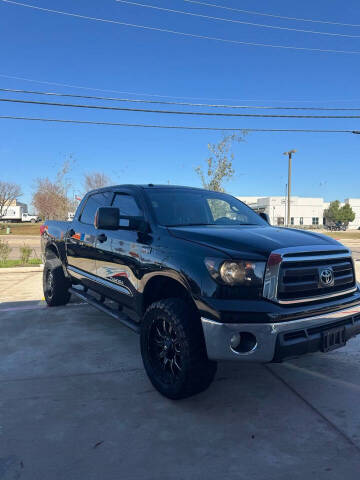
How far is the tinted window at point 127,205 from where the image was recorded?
386 centimetres

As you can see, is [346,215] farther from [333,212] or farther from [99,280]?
[99,280]

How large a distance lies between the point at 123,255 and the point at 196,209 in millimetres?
976

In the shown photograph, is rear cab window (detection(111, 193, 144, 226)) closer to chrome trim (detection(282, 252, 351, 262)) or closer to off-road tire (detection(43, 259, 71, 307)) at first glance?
chrome trim (detection(282, 252, 351, 262))

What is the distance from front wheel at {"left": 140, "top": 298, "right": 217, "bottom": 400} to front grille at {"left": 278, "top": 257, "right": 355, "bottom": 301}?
0.73 m

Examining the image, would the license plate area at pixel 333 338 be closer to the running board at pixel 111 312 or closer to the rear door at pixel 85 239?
the running board at pixel 111 312

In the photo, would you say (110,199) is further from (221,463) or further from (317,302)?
(221,463)

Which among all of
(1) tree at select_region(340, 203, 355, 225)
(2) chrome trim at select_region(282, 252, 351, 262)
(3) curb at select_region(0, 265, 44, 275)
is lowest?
(3) curb at select_region(0, 265, 44, 275)

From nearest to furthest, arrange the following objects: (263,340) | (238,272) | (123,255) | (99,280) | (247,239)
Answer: (263,340) < (238,272) < (247,239) < (123,255) < (99,280)

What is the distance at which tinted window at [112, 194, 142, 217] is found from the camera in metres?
3.86

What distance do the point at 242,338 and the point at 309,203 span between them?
4053 inches

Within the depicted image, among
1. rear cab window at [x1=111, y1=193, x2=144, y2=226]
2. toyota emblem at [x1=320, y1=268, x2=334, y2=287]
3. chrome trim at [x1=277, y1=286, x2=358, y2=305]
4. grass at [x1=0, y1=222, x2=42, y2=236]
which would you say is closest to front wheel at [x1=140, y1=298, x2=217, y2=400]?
chrome trim at [x1=277, y1=286, x2=358, y2=305]

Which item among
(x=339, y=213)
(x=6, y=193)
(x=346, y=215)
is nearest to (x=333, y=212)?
(x=339, y=213)

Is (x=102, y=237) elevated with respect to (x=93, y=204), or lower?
lower

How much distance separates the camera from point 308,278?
277 centimetres
